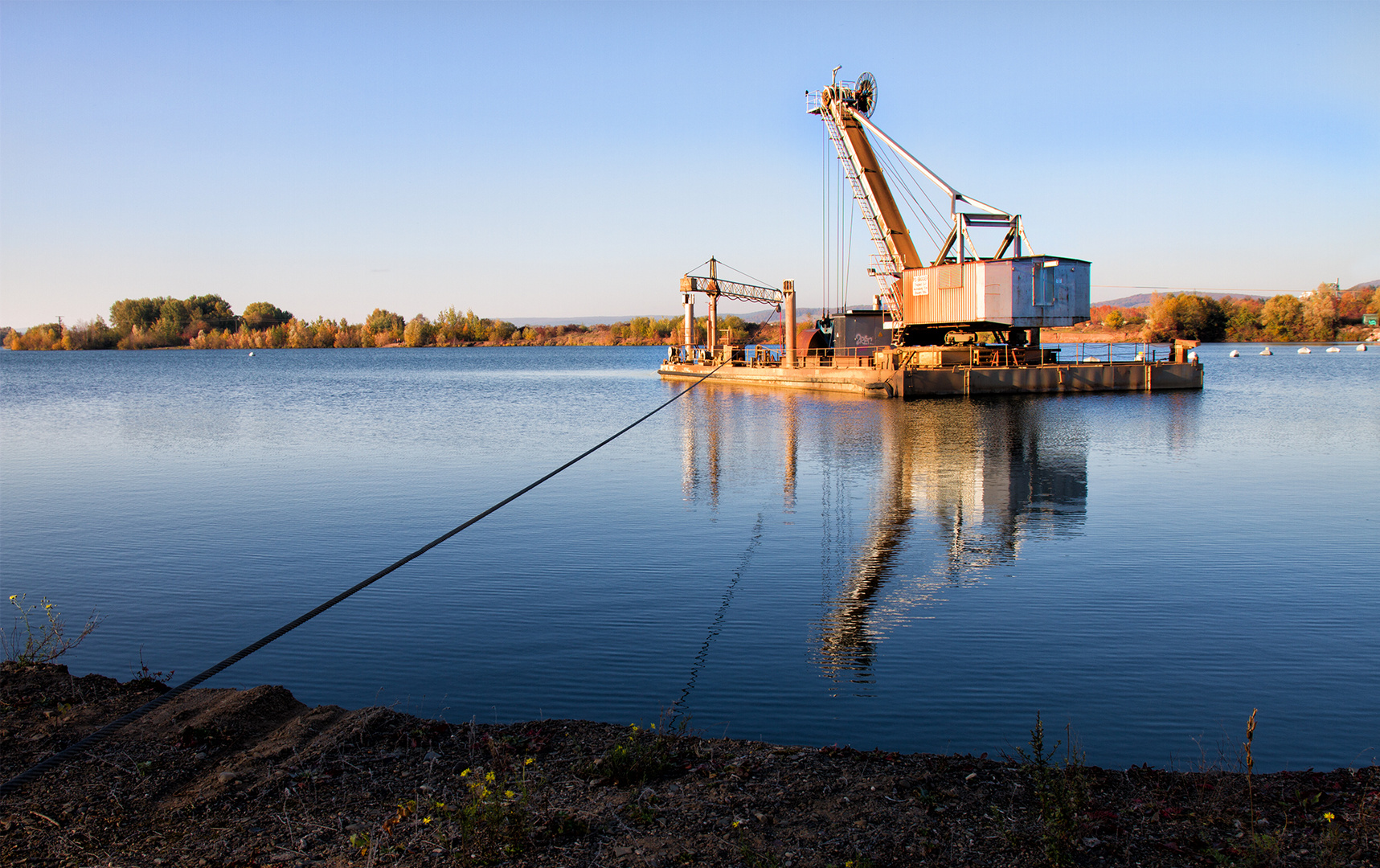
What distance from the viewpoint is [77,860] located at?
4.00 meters

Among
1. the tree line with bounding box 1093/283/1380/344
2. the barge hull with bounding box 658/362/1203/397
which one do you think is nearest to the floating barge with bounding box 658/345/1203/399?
the barge hull with bounding box 658/362/1203/397

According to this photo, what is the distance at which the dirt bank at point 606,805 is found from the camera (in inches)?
157

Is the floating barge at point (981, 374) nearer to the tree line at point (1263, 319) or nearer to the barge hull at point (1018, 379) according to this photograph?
the barge hull at point (1018, 379)

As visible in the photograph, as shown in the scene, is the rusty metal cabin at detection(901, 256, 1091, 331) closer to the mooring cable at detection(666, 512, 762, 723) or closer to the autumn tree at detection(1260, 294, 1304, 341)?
the mooring cable at detection(666, 512, 762, 723)

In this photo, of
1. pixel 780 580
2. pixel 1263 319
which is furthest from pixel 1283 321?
pixel 780 580

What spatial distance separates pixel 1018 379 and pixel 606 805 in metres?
37.8

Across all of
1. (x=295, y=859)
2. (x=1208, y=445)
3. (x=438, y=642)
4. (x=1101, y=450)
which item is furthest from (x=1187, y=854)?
(x=1208, y=445)

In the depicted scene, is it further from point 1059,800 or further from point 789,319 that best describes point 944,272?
point 1059,800

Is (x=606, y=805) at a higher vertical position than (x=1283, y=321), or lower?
lower

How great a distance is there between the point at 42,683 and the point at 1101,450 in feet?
69.6

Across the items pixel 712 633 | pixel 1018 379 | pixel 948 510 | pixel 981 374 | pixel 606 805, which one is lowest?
pixel 712 633

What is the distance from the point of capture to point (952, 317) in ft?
135

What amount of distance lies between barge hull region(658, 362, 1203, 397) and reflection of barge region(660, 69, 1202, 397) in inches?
1.9

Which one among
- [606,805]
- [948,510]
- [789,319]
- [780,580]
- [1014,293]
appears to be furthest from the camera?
[789,319]
